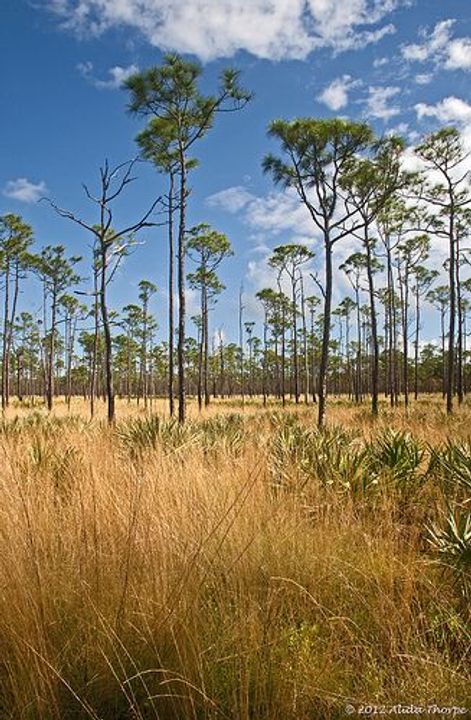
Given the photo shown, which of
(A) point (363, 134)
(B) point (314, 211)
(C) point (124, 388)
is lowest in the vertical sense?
(C) point (124, 388)

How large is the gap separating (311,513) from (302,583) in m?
1.61

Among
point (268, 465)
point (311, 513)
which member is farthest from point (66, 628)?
point (268, 465)

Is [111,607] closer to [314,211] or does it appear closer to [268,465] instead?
[268,465]

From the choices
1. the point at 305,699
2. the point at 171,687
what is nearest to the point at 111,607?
the point at 171,687

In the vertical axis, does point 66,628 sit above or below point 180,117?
below

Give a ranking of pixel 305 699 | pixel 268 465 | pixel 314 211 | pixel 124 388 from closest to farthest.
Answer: pixel 305 699, pixel 268 465, pixel 314 211, pixel 124 388

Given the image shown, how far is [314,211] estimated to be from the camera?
17.1 m

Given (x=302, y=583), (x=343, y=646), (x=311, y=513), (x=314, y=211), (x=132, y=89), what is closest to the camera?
(x=343, y=646)

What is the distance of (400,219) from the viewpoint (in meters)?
29.8

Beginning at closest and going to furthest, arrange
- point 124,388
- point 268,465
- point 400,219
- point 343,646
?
point 343,646
point 268,465
point 400,219
point 124,388

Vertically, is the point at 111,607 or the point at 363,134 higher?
the point at 363,134

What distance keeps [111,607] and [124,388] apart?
107908 millimetres

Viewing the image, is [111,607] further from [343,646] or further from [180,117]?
[180,117]

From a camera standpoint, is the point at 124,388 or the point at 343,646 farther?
the point at 124,388
